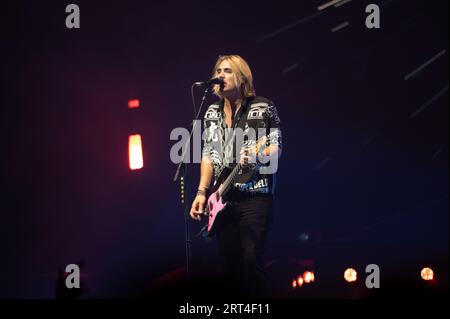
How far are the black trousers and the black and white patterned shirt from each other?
96mm

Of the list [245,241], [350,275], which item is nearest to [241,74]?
[245,241]

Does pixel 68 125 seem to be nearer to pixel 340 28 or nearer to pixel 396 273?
pixel 340 28

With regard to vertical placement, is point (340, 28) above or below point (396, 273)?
above

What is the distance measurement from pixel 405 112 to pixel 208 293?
3.86 meters

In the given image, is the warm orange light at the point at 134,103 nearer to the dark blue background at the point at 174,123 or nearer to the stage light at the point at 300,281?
the dark blue background at the point at 174,123

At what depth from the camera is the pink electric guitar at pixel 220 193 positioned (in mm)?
3477

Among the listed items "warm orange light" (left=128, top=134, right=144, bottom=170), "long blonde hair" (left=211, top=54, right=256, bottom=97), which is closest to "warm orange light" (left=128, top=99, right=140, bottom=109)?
"warm orange light" (left=128, top=134, right=144, bottom=170)

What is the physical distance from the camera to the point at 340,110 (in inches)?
243

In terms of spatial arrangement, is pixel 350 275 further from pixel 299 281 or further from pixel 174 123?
pixel 174 123

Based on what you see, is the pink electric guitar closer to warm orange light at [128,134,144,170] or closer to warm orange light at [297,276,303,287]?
warm orange light at [297,276,303,287]

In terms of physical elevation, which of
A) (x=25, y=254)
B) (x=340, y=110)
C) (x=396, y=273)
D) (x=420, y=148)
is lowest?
(x=396, y=273)

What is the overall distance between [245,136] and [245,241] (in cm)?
66

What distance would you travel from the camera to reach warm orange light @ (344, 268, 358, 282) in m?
4.45
